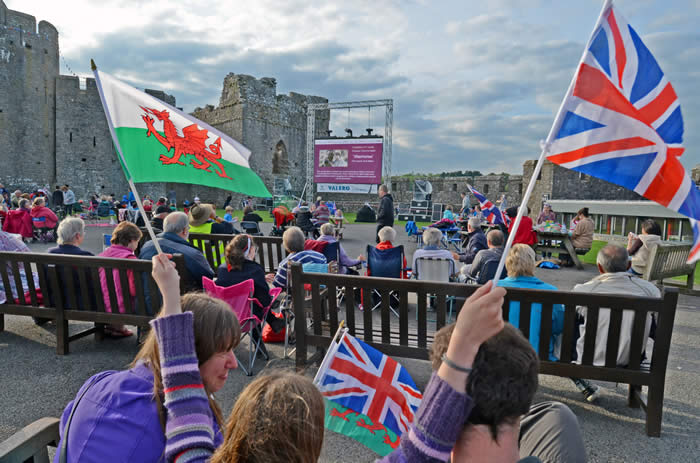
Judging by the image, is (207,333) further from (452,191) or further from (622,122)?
(452,191)

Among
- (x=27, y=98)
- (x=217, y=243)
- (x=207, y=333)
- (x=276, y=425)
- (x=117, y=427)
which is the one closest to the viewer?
(x=276, y=425)

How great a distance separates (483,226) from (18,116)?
92.8 feet

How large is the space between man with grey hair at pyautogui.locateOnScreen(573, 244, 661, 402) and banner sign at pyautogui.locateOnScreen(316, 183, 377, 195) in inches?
927

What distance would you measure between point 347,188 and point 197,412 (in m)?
26.3

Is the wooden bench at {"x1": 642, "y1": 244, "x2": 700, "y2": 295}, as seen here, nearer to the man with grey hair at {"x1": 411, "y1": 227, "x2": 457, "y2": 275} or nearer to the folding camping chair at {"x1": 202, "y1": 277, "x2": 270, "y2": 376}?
the man with grey hair at {"x1": 411, "y1": 227, "x2": 457, "y2": 275}

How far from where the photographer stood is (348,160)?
26.9 metres

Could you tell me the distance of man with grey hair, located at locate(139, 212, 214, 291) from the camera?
4.14 m

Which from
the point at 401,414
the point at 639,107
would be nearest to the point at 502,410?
the point at 401,414

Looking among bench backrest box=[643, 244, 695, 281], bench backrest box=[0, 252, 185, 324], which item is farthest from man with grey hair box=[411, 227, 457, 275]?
bench backrest box=[643, 244, 695, 281]

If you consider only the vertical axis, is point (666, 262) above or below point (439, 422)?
below

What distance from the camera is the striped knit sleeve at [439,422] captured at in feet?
3.15

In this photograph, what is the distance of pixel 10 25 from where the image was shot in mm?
25734

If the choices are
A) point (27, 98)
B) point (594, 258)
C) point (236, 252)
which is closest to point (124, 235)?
point (236, 252)

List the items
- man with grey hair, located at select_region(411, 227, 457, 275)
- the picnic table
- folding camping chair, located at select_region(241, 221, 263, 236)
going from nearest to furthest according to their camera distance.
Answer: man with grey hair, located at select_region(411, 227, 457, 275) < the picnic table < folding camping chair, located at select_region(241, 221, 263, 236)
